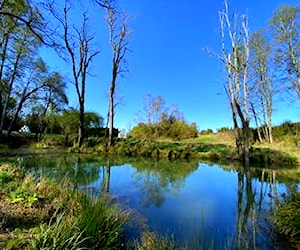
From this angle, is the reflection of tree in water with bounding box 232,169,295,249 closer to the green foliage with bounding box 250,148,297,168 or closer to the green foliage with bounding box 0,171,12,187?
the green foliage with bounding box 0,171,12,187

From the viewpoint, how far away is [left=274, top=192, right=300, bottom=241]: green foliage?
4.38 m

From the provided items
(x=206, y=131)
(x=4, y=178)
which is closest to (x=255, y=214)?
(x=4, y=178)

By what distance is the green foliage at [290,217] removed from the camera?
4.38 m

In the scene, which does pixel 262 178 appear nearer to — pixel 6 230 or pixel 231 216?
pixel 231 216

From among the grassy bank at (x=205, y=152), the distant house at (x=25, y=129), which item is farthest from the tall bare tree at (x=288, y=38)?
the distant house at (x=25, y=129)

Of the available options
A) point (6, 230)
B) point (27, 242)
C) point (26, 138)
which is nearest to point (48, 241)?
point (27, 242)

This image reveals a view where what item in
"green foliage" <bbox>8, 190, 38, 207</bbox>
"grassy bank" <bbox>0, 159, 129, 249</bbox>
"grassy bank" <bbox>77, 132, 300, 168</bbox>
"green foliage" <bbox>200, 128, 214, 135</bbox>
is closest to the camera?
"grassy bank" <bbox>0, 159, 129, 249</bbox>

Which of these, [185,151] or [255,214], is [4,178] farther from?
[185,151]

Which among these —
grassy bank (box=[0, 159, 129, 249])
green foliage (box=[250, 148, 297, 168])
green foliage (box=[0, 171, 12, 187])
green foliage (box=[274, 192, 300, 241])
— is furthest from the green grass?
green foliage (box=[250, 148, 297, 168])

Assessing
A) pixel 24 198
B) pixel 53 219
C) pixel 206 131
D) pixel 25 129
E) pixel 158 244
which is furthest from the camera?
pixel 206 131

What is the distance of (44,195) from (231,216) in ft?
11.9

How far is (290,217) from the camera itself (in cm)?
449

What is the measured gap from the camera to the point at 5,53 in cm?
1764

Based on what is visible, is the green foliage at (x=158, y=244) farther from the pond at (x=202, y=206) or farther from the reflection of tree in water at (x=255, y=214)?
the reflection of tree in water at (x=255, y=214)
